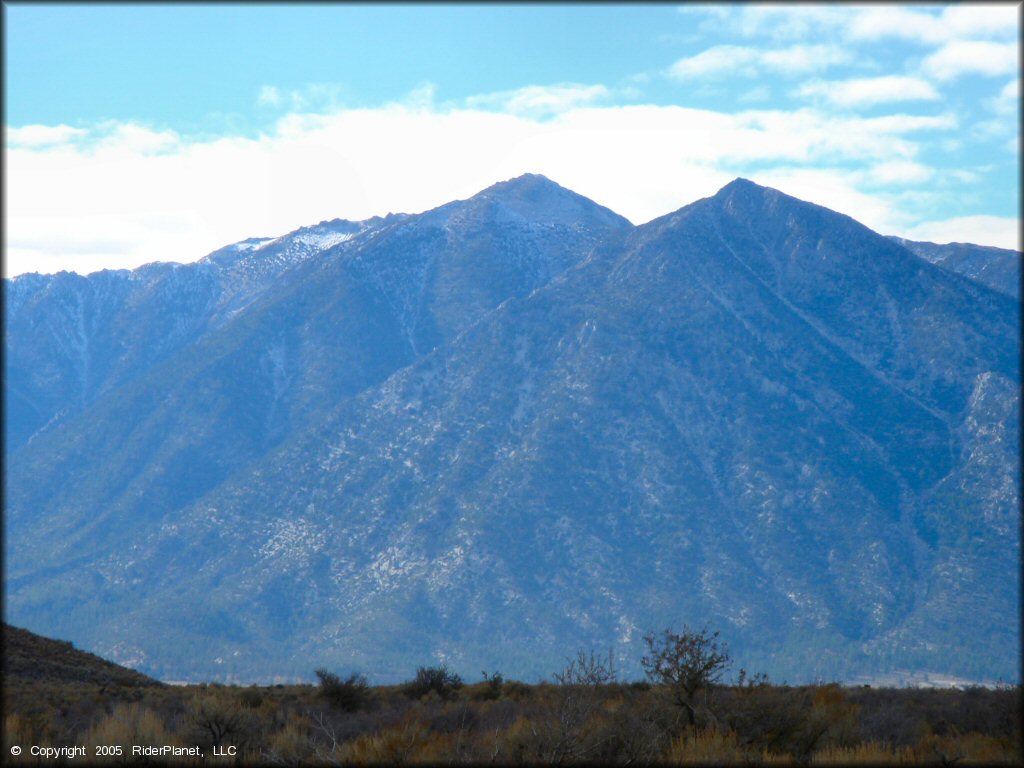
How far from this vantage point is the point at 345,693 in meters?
33.7

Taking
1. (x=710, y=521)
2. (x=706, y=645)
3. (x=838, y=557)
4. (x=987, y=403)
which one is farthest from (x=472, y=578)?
(x=706, y=645)

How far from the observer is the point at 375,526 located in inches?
7726

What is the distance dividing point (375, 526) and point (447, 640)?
105 ft

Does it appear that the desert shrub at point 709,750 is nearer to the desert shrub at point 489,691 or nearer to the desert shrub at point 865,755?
the desert shrub at point 865,755

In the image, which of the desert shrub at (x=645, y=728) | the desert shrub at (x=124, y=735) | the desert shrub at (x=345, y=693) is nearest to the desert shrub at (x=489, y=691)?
the desert shrub at (x=345, y=693)

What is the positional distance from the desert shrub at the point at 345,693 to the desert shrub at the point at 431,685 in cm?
271

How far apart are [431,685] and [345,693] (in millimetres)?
6121

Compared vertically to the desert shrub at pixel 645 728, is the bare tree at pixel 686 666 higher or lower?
higher

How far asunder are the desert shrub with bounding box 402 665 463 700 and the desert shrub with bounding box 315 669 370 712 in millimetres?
2709

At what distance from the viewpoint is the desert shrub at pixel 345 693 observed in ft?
108

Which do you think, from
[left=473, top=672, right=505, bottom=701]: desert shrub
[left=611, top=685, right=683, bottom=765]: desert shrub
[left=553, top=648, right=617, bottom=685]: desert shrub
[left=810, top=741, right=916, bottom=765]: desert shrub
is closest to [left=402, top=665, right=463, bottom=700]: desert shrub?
[left=473, top=672, right=505, bottom=701]: desert shrub

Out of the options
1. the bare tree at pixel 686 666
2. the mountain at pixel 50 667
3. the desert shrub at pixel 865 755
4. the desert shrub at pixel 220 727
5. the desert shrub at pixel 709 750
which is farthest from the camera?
the mountain at pixel 50 667

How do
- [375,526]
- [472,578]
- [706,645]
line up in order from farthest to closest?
[375,526] < [472,578] < [706,645]

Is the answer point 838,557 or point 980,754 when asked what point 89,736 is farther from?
point 838,557
